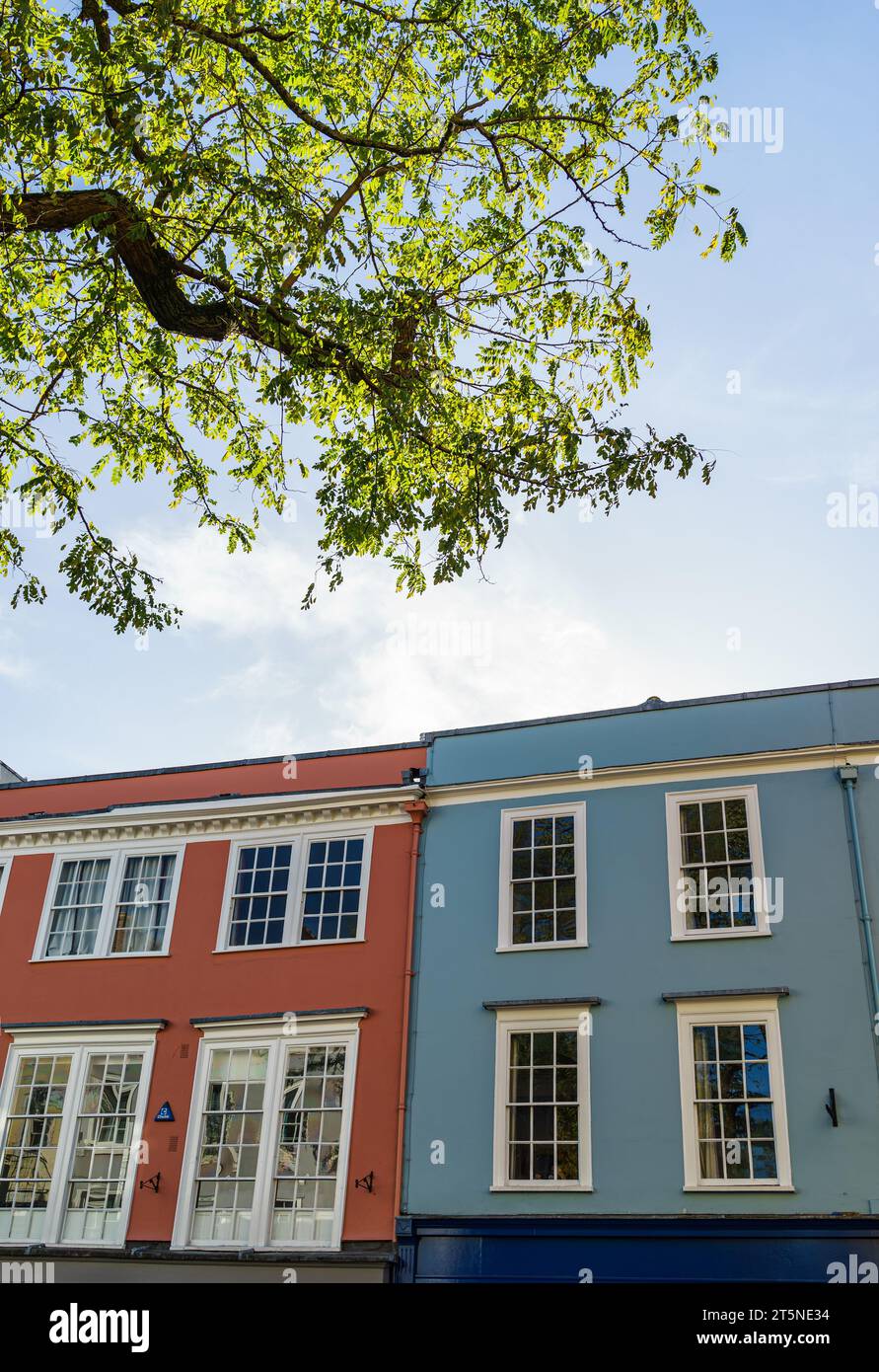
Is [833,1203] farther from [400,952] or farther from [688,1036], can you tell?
[400,952]

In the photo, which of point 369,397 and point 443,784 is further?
point 443,784

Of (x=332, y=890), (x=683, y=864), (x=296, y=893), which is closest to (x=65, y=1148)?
(x=296, y=893)

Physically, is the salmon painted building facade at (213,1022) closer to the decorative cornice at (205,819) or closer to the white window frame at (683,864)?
the decorative cornice at (205,819)

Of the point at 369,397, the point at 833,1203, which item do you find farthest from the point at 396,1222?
the point at 369,397

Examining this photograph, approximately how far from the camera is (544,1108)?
16.9 m

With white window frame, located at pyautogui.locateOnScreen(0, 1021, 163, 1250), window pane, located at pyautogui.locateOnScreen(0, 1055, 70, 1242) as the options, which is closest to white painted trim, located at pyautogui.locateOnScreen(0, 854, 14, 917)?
white window frame, located at pyautogui.locateOnScreen(0, 1021, 163, 1250)

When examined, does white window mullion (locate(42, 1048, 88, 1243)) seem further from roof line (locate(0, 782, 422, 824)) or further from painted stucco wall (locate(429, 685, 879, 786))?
painted stucco wall (locate(429, 685, 879, 786))

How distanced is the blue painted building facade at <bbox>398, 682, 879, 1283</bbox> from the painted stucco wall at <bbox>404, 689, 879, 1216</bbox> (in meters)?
0.03

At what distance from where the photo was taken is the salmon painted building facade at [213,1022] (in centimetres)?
1766

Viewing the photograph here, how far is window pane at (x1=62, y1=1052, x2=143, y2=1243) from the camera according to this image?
60.6ft

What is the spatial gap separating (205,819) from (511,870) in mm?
5460

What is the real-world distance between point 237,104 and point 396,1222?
13867 millimetres

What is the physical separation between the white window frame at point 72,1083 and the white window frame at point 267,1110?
881 millimetres
